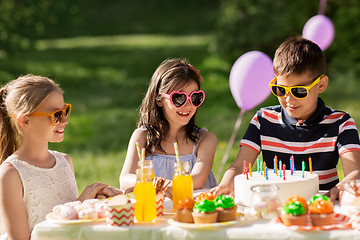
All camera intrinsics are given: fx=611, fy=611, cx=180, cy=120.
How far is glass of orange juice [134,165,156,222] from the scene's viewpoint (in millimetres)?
2701

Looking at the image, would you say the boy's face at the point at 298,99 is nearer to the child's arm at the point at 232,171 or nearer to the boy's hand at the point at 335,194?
the child's arm at the point at 232,171

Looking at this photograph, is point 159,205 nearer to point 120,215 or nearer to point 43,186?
point 120,215

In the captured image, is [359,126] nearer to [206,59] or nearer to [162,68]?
[162,68]

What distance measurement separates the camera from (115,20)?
2552 centimetres

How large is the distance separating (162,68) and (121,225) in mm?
→ 1494

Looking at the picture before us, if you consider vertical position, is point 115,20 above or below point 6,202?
above

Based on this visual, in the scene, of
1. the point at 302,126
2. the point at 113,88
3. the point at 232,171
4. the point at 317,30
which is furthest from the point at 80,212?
the point at 113,88

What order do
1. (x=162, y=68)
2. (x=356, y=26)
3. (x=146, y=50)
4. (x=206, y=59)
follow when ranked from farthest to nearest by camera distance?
1. (x=146, y=50)
2. (x=206, y=59)
3. (x=356, y=26)
4. (x=162, y=68)

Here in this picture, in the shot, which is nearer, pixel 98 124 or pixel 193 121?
pixel 193 121

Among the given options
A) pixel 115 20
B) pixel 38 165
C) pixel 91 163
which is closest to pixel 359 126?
pixel 91 163

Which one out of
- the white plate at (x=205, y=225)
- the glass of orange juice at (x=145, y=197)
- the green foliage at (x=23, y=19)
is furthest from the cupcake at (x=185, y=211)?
the green foliage at (x=23, y=19)

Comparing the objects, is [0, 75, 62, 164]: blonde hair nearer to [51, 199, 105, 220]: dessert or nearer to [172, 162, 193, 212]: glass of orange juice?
[51, 199, 105, 220]: dessert

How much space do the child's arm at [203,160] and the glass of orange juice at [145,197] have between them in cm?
90

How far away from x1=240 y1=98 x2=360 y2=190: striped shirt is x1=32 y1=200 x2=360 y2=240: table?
102 centimetres
